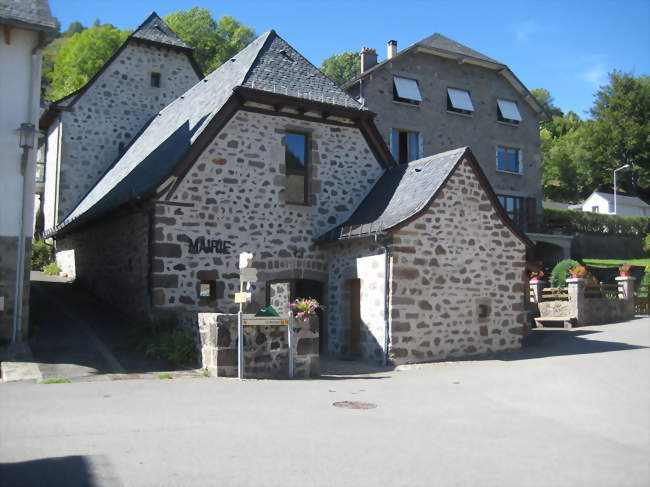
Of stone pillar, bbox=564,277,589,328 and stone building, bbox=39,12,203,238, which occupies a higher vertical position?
stone building, bbox=39,12,203,238

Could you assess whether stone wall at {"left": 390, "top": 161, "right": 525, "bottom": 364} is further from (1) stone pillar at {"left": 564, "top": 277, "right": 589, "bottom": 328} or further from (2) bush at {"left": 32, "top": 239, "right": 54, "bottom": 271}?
(2) bush at {"left": 32, "top": 239, "right": 54, "bottom": 271}

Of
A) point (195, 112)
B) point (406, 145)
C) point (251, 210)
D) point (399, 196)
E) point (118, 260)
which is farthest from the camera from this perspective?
point (406, 145)

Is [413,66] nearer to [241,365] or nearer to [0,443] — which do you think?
[241,365]

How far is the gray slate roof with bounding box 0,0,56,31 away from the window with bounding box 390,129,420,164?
1804 centimetres

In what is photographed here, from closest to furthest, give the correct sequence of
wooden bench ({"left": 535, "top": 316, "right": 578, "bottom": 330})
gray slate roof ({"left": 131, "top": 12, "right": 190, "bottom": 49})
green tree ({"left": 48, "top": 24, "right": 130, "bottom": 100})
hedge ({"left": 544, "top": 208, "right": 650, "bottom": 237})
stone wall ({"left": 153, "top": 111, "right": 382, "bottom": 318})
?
1. stone wall ({"left": 153, "top": 111, "right": 382, "bottom": 318})
2. wooden bench ({"left": 535, "top": 316, "right": 578, "bottom": 330})
3. gray slate roof ({"left": 131, "top": 12, "right": 190, "bottom": 49})
4. hedge ({"left": 544, "top": 208, "right": 650, "bottom": 237})
5. green tree ({"left": 48, "top": 24, "right": 130, "bottom": 100})

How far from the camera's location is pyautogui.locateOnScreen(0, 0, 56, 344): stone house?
39.5 ft

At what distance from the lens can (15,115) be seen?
40.4 ft

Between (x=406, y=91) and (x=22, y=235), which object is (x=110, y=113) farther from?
(x=406, y=91)

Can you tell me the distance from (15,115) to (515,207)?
2506 centimetres

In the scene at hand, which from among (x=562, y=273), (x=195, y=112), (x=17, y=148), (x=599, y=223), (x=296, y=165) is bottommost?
(x=562, y=273)

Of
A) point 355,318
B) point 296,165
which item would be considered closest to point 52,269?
point 296,165

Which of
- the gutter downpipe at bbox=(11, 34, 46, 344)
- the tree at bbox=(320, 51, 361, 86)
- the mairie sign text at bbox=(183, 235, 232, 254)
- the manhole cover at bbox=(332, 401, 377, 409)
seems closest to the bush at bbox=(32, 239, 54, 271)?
the mairie sign text at bbox=(183, 235, 232, 254)

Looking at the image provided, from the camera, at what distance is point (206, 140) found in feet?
45.9

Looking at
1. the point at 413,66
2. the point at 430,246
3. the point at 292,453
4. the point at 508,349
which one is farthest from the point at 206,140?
the point at 413,66
